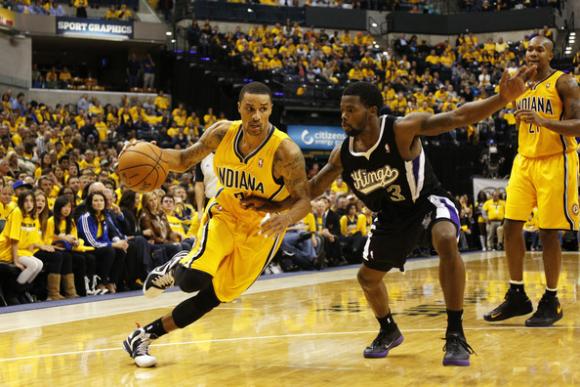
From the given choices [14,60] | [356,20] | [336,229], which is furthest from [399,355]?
[356,20]

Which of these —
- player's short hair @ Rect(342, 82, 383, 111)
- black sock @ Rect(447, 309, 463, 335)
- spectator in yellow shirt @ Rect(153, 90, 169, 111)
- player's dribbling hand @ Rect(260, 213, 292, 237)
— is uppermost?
spectator in yellow shirt @ Rect(153, 90, 169, 111)

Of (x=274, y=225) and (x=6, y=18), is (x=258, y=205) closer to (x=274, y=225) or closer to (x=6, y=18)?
(x=274, y=225)

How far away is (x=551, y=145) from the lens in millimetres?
6453

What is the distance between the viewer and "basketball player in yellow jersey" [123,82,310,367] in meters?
5.08

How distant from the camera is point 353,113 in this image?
5.02 meters

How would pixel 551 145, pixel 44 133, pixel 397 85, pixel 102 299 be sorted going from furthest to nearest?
1. pixel 397 85
2. pixel 44 133
3. pixel 102 299
4. pixel 551 145

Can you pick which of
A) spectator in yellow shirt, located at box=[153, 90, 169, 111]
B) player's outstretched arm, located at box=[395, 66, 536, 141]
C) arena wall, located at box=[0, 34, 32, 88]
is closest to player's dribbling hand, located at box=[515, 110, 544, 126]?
player's outstretched arm, located at box=[395, 66, 536, 141]

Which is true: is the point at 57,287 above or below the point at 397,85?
below

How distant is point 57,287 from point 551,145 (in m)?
5.60

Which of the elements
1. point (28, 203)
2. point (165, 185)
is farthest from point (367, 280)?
point (165, 185)

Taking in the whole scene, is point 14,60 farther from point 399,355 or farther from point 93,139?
point 399,355

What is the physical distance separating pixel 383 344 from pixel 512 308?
1737 mm

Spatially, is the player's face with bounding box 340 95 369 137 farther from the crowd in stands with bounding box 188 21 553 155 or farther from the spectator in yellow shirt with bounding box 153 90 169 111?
the spectator in yellow shirt with bounding box 153 90 169 111

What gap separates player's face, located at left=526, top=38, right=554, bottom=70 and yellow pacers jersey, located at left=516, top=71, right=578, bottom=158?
0.12m
